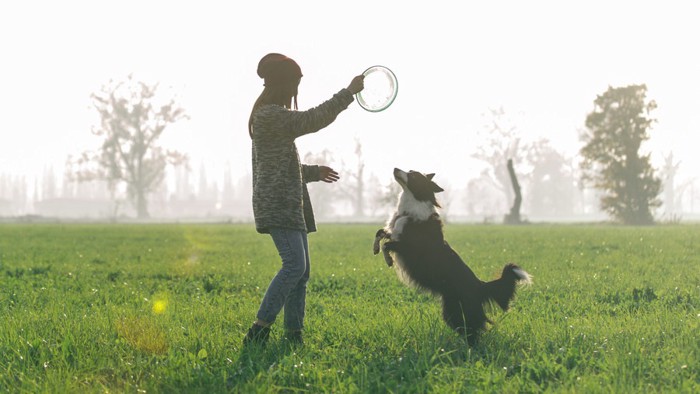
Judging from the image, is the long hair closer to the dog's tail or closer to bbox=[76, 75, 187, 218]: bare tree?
the dog's tail

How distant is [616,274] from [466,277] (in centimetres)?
631

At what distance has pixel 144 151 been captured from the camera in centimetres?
7450

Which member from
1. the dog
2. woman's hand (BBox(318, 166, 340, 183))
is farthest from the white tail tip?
woman's hand (BBox(318, 166, 340, 183))

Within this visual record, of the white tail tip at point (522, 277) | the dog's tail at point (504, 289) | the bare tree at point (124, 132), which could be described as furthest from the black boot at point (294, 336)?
the bare tree at point (124, 132)

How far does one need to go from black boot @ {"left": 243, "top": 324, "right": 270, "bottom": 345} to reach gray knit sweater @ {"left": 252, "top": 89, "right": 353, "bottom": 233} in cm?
92

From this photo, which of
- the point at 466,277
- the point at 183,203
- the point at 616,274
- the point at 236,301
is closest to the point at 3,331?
the point at 236,301

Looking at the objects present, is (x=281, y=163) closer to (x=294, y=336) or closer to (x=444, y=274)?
(x=294, y=336)

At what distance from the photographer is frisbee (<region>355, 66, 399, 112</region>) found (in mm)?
6051

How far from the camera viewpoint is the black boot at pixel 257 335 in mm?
5414

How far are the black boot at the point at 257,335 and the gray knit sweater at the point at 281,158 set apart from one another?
0.92 metres

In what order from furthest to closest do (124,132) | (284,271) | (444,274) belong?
(124,132)
(444,274)
(284,271)

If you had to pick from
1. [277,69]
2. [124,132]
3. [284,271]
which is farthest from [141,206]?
[277,69]

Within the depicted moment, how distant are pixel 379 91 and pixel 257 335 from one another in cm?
272

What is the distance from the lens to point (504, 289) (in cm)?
586
